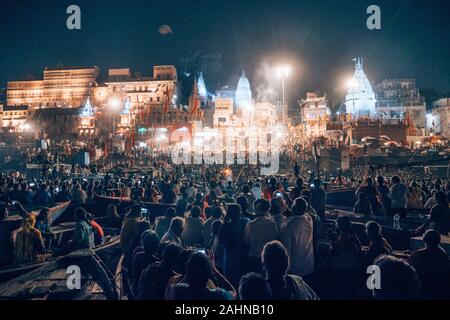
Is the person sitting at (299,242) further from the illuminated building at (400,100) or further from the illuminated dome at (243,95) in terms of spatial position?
the illuminated dome at (243,95)

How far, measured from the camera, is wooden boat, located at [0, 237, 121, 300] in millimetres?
5703

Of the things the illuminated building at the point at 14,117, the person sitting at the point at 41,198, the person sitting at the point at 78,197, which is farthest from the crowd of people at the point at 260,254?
the illuminated building at the point at 14,117

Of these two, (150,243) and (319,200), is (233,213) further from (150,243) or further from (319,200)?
(319,200)

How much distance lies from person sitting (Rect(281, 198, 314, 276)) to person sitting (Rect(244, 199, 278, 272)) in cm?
24

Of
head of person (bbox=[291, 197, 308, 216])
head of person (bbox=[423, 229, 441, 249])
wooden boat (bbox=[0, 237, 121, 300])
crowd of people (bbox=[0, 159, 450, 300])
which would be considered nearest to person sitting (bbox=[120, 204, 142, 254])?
crowd of people (bbox=[0, 159, 450, 300])

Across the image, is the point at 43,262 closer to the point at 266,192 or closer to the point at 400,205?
the point at 266,192

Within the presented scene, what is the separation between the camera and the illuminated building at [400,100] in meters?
59.0

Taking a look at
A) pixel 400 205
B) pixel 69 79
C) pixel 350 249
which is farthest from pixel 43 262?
pixel 69 79

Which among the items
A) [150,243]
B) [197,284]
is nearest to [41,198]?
[150,243]

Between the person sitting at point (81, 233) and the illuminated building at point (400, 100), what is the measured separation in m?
59.8

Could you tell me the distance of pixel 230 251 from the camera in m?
5.63

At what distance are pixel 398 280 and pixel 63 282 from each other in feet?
19.5
